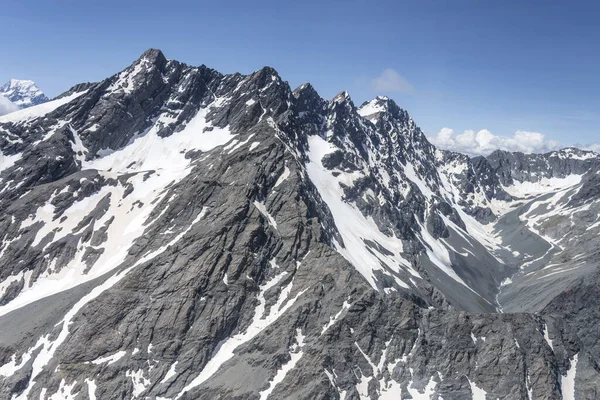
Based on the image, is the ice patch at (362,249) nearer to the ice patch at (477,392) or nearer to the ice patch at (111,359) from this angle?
the ice patch at (477,392)

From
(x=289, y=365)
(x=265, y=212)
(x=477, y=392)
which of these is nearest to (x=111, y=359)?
(x=289, y=365)

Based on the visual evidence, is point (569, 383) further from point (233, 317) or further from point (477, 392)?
point (233, 317)

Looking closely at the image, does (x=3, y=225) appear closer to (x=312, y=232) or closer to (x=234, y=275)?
(x=234, y=275)

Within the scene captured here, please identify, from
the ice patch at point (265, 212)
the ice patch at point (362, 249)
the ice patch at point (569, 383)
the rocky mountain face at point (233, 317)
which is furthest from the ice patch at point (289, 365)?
the ice patch at point (569, 383)

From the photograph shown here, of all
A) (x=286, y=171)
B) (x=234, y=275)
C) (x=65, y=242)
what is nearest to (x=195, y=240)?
(x=234, y=275)

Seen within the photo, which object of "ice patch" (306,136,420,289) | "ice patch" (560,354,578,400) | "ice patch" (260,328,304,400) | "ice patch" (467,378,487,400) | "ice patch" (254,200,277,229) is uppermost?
"ice patch" (254,200,277,229)

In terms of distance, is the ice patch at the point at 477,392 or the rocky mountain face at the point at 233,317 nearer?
the ice patch at the point at 477,392

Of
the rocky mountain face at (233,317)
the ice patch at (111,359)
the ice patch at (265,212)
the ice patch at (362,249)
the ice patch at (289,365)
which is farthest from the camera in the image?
the ice patch at (362,249)

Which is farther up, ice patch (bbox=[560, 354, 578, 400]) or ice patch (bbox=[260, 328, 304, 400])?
ice patch (bbox=[260, 328, 304, 400])

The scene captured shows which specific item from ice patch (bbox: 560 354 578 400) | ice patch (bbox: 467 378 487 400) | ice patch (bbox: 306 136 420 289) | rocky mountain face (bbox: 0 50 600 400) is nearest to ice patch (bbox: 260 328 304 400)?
rocky mountain face (bbox: 0 50 600 400)

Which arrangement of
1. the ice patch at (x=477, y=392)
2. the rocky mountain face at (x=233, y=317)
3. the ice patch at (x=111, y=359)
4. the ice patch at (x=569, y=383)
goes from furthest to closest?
the ice patch at (x=111, y=359) → the ice patch at (x=569, y=383) → the rocky mountain face at (x=233, y=317) → the ice patch at (x=477, y=392)

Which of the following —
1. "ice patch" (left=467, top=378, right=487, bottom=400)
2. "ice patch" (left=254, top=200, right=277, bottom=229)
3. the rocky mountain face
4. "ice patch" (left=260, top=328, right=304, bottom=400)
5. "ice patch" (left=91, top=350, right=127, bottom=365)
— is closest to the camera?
"ice patch" (left=260, top=328, right=304, bottom=400)

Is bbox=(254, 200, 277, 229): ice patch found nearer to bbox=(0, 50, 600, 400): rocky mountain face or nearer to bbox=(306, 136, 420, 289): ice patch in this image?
bbox=(0, 50, 600, 400): rocky mountain face
